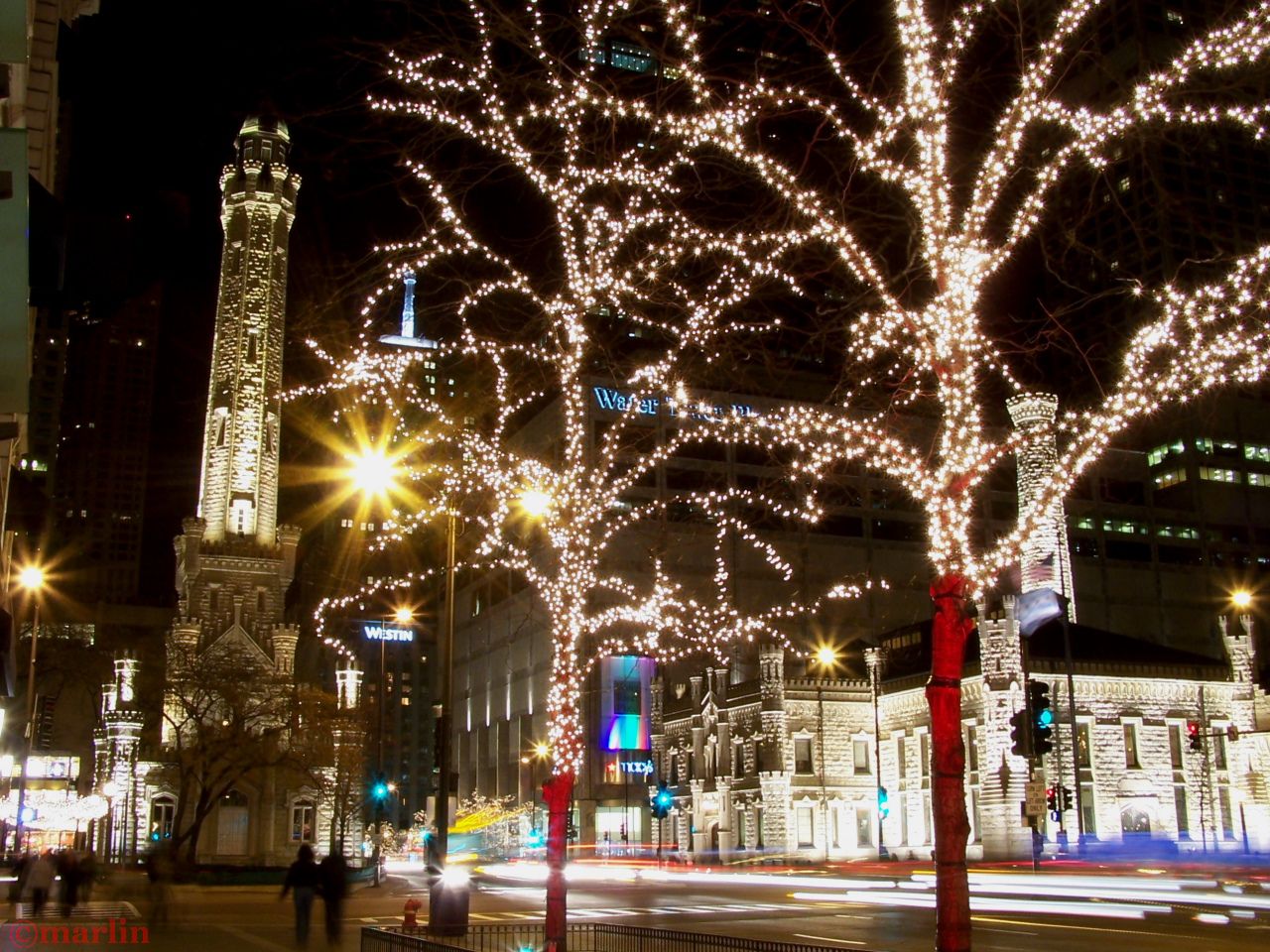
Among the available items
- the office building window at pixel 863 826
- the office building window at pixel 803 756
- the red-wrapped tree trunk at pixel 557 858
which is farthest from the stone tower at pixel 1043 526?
the red-wrapped tree trunk at pixel 557 858

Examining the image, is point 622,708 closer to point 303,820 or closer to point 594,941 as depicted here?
point 303,820

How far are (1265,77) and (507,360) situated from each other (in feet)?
46.5

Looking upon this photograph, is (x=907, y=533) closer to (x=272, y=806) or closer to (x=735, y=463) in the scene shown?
(x=735, y=463)

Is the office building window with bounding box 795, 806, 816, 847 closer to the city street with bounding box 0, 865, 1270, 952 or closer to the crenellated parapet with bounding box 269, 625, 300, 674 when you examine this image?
the city street with bounding box 0, 865, 1270, 952

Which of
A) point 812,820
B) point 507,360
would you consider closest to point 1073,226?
point 507,360

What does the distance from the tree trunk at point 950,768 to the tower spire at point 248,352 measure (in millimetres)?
69731

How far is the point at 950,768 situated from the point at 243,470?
7219 centimetres

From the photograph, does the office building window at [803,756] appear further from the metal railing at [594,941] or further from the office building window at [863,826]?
the metal railing at [594,941]

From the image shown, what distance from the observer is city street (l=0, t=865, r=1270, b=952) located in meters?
23.0

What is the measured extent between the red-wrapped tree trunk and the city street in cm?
548

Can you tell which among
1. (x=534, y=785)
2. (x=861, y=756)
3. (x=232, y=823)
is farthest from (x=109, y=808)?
(x=861, y=756)

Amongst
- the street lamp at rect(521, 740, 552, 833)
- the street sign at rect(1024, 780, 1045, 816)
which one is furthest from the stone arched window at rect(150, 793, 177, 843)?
the street sign at rect(1024, 780, 1045, 816)

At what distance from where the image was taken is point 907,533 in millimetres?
105250

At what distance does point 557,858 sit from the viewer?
16406 mm
